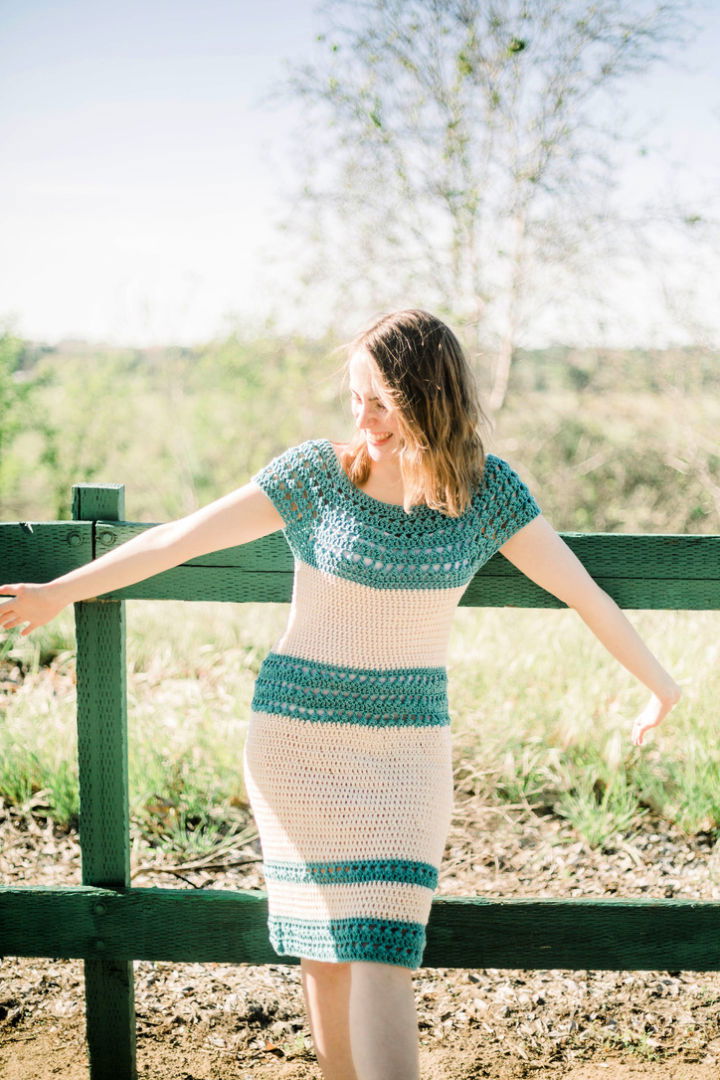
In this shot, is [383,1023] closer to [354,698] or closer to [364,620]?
[354,698]

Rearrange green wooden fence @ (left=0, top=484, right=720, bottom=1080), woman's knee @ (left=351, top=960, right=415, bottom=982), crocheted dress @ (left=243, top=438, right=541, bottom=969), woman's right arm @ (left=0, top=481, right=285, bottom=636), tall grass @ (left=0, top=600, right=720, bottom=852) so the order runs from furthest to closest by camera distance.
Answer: tall grass @ (left=0, top=600, right=720, bottom=852) < green wooden fence @ (left=0, top=484, right=720, bottom=1080) < woman's right arm @ (left=0, top=481, right=285, bottom=636) < crocheted dress @ (left=243, top=438, right=541, bottom=969) < woman's knee @ (left=351, top=960, right=415, bottom=982)

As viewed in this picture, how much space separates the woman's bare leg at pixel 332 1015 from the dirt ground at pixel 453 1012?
0.69 m

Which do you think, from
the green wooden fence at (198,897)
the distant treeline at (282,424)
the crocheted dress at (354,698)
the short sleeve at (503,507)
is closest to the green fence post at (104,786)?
the green wooden fence at (198,897)

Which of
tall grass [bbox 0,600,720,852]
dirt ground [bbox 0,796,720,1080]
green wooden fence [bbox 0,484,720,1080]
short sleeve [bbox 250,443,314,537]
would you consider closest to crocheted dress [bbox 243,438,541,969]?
short sleeve [bbox 250,443,314,537]

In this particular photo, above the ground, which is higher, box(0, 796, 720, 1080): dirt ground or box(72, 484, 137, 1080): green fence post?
box(72, 484, 137, 1080): green fence post

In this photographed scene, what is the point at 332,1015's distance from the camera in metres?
1.88

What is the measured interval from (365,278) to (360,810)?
7.84 m

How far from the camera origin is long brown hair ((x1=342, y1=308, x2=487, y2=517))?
1.88 metres

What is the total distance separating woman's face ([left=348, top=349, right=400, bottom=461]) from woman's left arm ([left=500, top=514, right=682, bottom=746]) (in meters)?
0.34

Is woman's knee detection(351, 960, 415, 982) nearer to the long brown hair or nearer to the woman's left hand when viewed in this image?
the woman's left hand

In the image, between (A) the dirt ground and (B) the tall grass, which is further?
(B) the tall grass

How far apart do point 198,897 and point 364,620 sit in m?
0.93

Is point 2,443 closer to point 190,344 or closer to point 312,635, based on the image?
point 190,344

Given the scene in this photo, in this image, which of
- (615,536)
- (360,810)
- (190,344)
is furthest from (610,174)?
(360,810)
